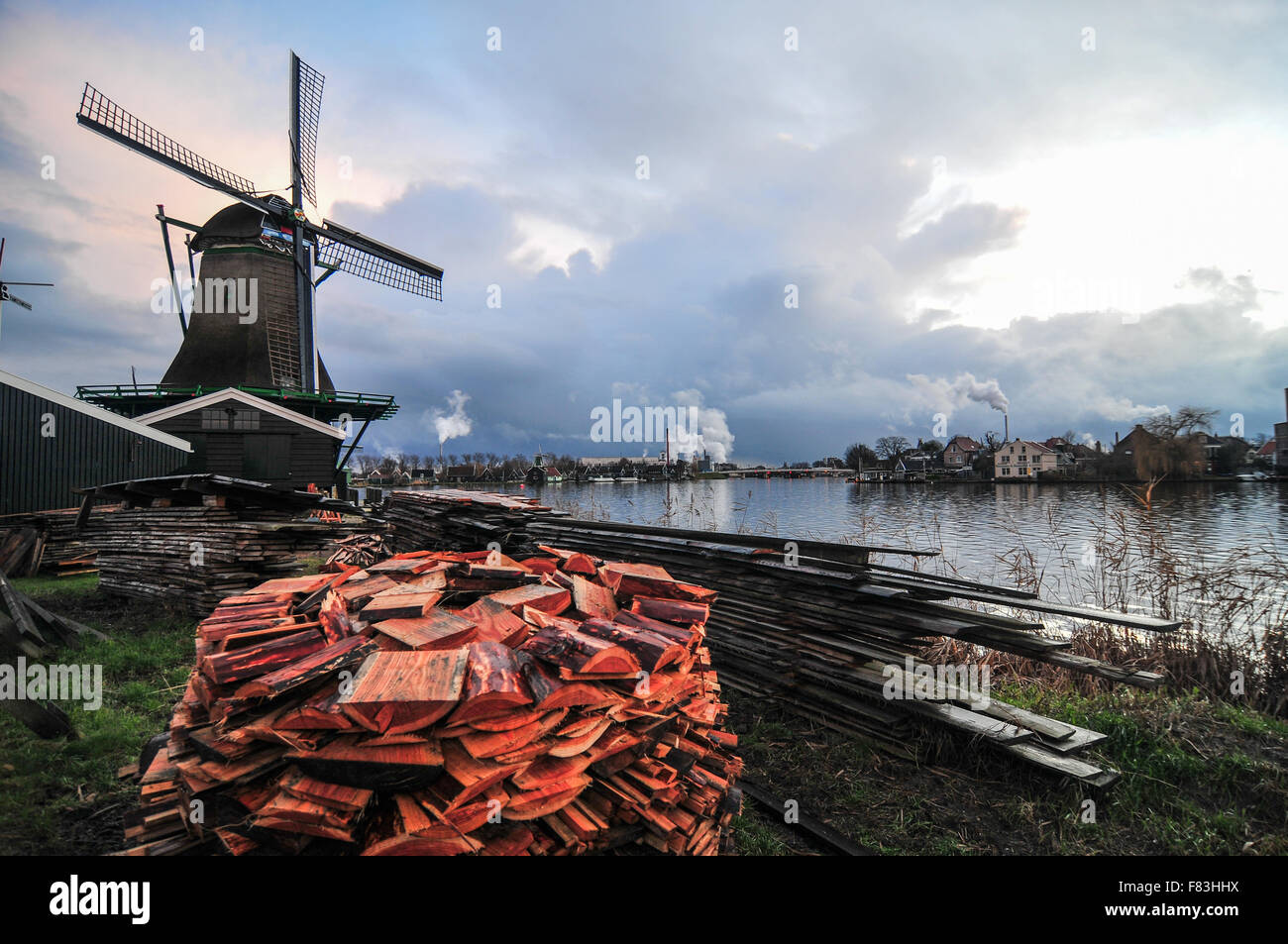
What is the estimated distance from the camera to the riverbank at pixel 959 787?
11.7 ft

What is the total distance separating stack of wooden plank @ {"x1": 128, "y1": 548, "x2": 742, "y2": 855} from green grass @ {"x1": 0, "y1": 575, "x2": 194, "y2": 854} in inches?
42.1

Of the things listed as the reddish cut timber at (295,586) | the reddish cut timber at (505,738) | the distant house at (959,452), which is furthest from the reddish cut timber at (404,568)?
the distant house at (959,452)

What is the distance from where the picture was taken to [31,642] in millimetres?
6652

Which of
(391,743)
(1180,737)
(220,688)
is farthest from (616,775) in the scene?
(1180,737)

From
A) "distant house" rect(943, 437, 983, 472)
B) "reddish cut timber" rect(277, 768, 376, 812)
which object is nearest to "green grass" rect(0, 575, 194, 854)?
"reddish cut timber" rect(277, 768, 376, 812)

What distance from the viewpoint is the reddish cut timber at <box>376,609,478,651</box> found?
8.68 feet

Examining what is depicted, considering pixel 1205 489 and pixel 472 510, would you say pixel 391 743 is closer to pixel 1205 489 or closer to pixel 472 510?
pixel 472 510

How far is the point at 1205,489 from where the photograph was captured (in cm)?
2506

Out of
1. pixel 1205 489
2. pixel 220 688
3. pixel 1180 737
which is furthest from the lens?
pixel 1205 489

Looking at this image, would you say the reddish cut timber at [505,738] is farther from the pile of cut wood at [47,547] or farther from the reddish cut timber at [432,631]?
the pile of cut wood at [47,547]

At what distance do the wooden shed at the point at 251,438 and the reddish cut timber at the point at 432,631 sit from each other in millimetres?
20745

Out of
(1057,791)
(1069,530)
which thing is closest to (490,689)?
(1057,791)
